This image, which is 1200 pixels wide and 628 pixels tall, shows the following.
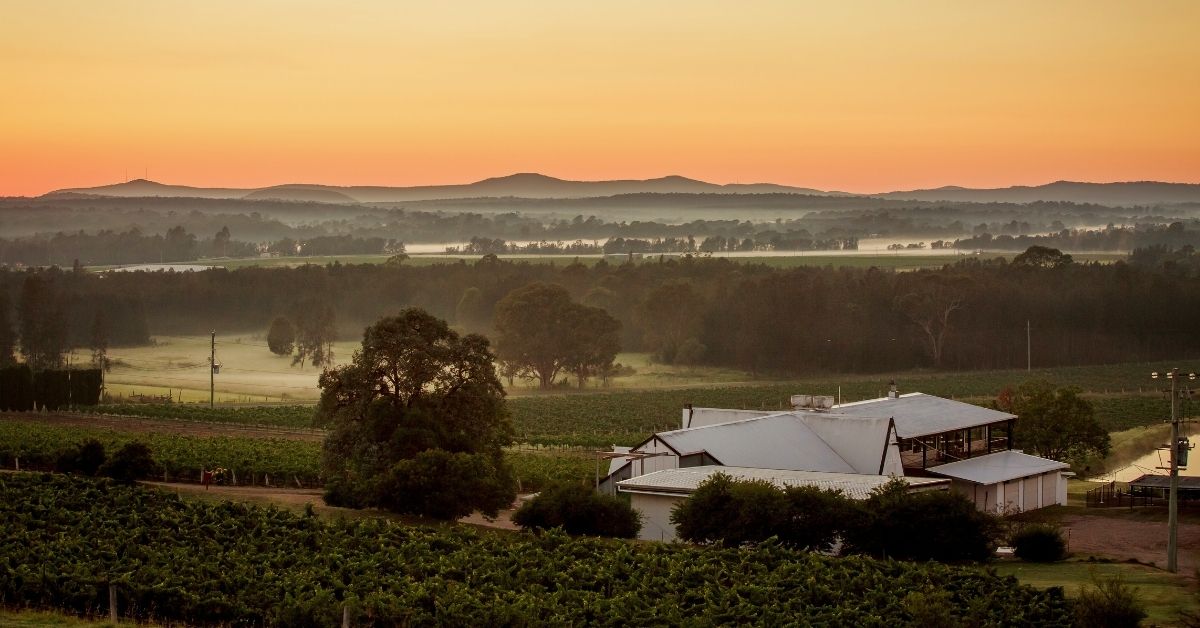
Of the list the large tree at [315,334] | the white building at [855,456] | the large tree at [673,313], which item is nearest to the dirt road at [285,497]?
the white building at [855,456]

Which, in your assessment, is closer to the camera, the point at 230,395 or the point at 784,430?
the point at 784,430

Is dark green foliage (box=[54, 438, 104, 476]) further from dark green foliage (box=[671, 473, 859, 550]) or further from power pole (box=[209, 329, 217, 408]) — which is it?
power pole (box=[209, 329, 217, 408])

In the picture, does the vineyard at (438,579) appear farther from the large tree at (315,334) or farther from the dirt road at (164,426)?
the large tree at (315,334)

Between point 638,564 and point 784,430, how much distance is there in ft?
49.1

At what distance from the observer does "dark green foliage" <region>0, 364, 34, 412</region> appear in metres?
71.4

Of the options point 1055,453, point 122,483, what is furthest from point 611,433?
point 122,483

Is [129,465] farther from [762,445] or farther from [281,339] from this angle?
[281,339]

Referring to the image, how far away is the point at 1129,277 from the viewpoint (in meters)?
126

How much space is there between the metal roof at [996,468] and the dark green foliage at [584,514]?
11180mm

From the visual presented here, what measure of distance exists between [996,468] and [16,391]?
47.6 metres

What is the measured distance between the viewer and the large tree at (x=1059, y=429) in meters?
52.9

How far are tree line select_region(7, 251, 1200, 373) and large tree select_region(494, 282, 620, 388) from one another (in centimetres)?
269

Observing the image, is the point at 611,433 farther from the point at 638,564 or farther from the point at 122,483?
the point at 638,564

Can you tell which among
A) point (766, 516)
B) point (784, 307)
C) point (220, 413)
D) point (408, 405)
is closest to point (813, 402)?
point (408, 405)
